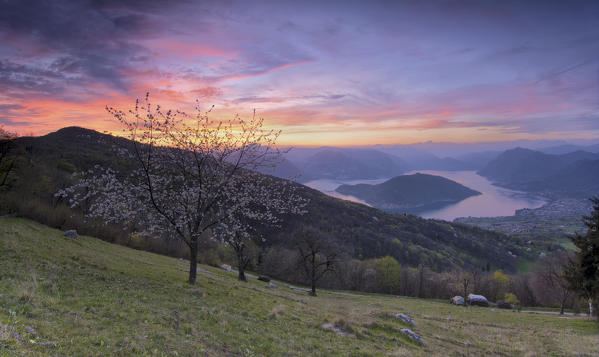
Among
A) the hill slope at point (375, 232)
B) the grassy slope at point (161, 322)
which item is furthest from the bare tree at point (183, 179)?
the hill slope at point (375, 232)

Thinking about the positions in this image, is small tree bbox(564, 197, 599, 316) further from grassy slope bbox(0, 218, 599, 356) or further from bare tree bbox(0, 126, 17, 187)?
bare tree bbox(0, 126, 17, 187)

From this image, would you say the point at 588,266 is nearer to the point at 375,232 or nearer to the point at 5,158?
the point at 5,158

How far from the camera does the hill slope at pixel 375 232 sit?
7912 centimetres

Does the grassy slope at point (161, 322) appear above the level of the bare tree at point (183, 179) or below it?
below

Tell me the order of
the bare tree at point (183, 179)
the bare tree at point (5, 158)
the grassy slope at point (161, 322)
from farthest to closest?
the bare tree at point (5, 158)
the bare tree at point (183, 179)
the grassy slope at point (161, 322)

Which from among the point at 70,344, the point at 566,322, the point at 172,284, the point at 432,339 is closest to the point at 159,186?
the point at 172,284

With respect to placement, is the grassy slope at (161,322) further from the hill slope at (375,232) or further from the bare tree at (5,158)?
the hill slope at (375,232)

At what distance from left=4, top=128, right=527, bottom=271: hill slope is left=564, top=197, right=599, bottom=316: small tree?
199 ft

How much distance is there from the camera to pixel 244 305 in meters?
15.8

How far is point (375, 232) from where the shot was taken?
13238 cm

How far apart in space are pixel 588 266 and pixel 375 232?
106 metres

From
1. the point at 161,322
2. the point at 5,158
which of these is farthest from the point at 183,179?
the point at 5,158

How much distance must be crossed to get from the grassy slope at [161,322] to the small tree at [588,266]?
8169 mm

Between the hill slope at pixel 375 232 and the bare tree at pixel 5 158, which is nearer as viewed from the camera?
the bare tree at pixel 5 158
